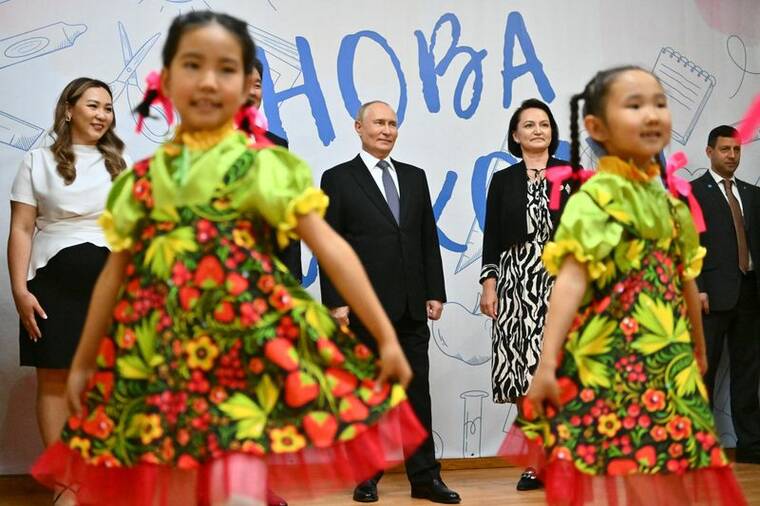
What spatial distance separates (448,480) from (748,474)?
141cm

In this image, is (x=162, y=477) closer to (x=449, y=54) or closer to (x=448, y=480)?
(x=448, y=480)

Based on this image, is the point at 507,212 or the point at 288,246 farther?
the point at 507,212

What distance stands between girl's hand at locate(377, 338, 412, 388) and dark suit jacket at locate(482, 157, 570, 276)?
2.45 meters

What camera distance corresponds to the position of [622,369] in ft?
7.90

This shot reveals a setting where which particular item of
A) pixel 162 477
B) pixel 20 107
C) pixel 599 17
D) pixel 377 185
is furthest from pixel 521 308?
pixel 162 477

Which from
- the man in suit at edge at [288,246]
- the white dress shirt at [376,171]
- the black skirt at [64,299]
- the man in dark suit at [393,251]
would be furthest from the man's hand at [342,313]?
the black skirt at [64,299]

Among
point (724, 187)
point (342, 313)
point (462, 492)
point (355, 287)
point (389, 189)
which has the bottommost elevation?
point (462, 492)

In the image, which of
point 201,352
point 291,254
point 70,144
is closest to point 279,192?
point 201,352

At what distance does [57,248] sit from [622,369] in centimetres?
225

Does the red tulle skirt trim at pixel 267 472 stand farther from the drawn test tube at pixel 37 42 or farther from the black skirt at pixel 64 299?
the drawn test tube at pixel 37 42

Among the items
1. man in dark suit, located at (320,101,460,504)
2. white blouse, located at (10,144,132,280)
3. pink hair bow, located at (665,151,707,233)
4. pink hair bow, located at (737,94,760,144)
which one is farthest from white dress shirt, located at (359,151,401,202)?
pink hair bow, located at (665,151,707,233)

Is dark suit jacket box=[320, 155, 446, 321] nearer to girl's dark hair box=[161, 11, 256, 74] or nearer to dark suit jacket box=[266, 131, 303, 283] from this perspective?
dark suit jacket box=[266, 131, 303, 283]

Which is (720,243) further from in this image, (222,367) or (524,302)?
(222,367)

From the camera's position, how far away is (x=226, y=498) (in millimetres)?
1967
